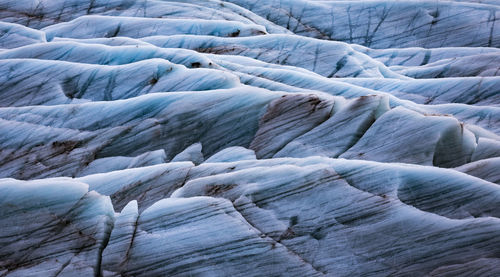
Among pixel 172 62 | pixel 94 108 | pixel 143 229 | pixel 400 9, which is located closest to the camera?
pixel 143 229

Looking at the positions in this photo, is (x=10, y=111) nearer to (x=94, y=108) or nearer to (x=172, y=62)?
(x=94, y=108)

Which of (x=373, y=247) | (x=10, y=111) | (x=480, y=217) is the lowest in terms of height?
(x=10, y=111)

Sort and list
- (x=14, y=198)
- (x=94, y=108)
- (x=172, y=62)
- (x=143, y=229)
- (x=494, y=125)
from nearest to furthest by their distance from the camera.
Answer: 1. (x=143, y=229)
2. (x=14, y=198)
3. (x=494, y=125)
4. (x=94, y=108)
5. (x=172, y=62)

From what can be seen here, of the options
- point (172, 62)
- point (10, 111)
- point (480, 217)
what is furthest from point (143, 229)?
point (172, 62)

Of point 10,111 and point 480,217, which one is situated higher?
point 480,217

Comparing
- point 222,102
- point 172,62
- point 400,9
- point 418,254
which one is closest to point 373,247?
point 418,254

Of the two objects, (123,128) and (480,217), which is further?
(123,128)
